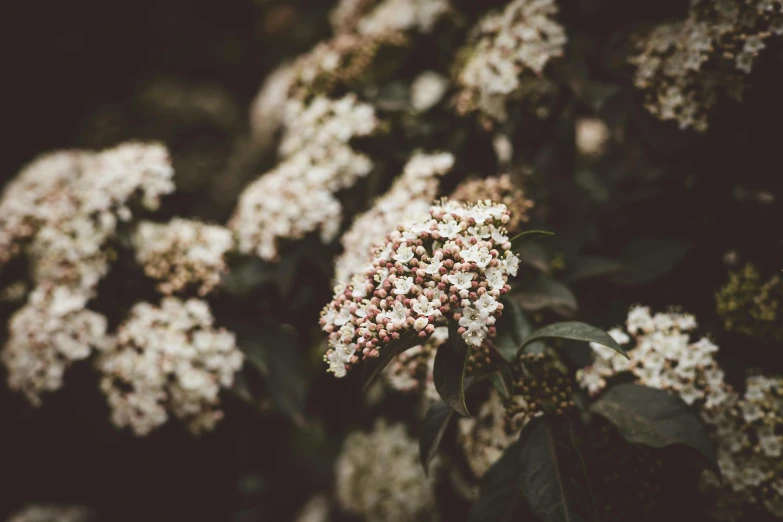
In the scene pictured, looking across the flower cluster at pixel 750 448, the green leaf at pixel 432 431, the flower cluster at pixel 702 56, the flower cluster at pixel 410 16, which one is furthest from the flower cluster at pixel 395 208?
the flower cluster at pixel 750 448

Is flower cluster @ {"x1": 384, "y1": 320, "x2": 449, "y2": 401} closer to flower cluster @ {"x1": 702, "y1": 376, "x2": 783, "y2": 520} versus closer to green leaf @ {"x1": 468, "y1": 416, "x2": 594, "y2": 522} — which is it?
green leaf @ {"x1": 468, "y1": 416, "x2": 594, "y2": 522}

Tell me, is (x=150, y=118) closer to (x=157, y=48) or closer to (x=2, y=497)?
(x=157, y=48)

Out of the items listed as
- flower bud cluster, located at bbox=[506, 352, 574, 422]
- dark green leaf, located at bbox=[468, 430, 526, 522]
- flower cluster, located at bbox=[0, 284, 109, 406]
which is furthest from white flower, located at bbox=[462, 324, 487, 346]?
flower cluster, located at bbox=[0, 284, 109, 406]

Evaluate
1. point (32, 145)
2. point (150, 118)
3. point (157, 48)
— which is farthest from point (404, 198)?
point (157, 48)

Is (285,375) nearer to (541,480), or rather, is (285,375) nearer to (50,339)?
(50,339)

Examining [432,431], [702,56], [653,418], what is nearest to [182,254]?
[432,431]

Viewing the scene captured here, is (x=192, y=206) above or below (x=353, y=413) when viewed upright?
above

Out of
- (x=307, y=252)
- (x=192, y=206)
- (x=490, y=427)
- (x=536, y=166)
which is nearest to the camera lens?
(x=490, y=427)
